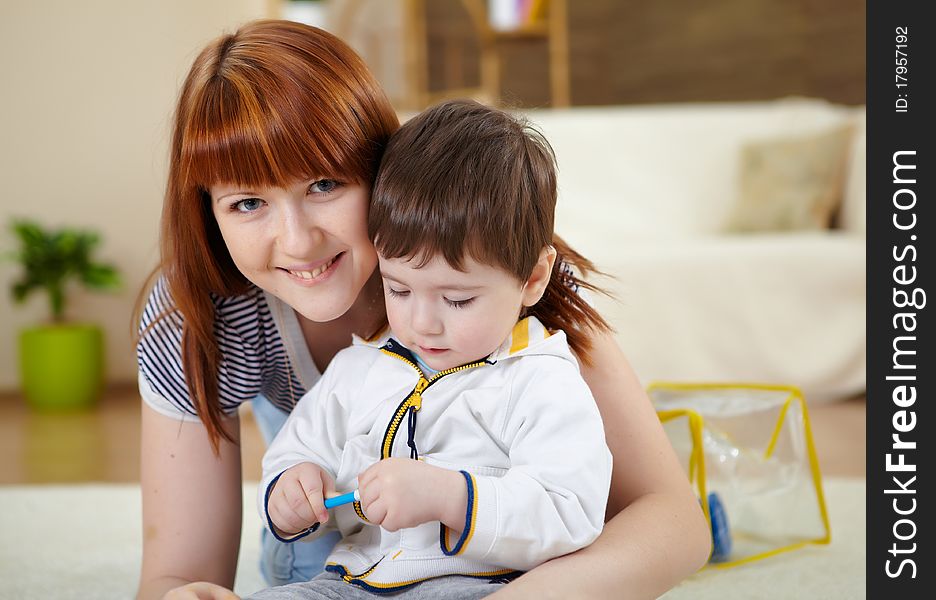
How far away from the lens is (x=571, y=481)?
1.00 metres

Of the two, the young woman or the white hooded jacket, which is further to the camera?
the young woman

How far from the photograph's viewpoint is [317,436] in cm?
118

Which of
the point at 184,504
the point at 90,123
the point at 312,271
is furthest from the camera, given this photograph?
the point at 90,123

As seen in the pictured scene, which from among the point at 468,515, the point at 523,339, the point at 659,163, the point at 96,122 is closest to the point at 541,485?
the point at 468,515

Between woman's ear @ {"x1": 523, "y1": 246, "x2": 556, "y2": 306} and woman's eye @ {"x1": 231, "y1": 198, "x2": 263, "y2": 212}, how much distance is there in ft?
1.07

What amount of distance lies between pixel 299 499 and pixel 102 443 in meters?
2.22

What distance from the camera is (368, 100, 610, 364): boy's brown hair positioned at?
105cm

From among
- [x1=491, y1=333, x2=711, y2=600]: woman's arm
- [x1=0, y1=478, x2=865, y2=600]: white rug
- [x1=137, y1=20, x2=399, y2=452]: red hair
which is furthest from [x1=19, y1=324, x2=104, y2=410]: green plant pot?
[x1=491, y1=333, x2=711, y2=600]: woman's arm

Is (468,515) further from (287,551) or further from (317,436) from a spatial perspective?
(287,551)

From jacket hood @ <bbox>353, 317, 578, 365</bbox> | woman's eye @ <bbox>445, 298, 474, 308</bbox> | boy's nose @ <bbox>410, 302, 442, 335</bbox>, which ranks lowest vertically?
jacket hood @ <bbox>353, 317, 578, 365</bbox>

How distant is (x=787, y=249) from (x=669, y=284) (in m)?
0.40

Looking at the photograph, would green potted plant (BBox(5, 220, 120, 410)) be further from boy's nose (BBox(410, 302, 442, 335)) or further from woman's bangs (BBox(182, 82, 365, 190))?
boy's nose (BBox(410, 302, 442, 335))
